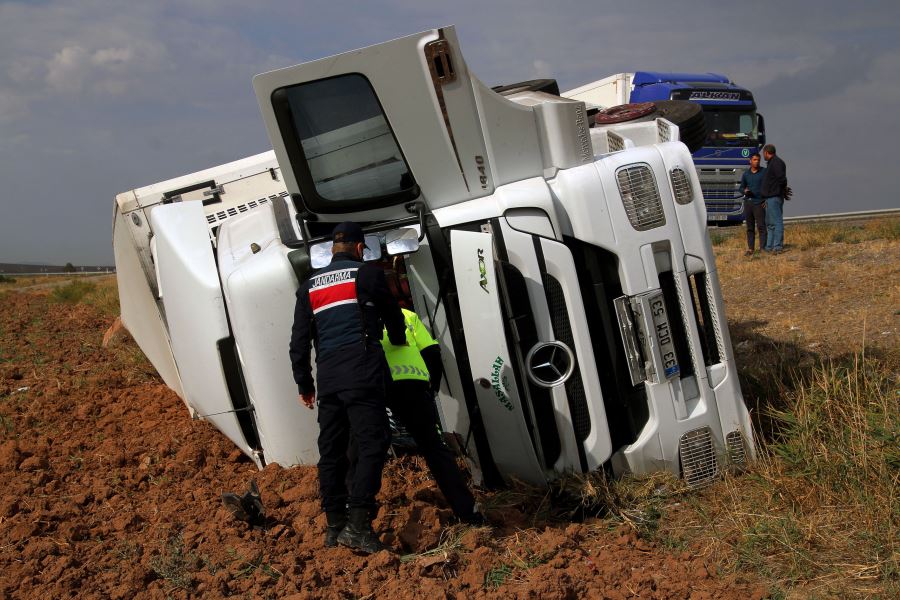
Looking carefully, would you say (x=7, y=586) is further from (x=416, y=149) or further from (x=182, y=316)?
(x=416, y=149)

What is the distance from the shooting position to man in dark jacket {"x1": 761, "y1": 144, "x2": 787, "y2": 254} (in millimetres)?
12859

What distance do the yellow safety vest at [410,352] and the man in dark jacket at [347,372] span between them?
65 millimetres

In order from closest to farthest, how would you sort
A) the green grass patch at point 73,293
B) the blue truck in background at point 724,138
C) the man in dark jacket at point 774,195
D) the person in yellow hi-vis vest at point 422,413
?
1. the person in yellow hi-vis vest at point 422,413
2. the man in dark jacket at point 774,195
3. the green grass patch at point 73,293
4. the blue truck in background at point 724,138

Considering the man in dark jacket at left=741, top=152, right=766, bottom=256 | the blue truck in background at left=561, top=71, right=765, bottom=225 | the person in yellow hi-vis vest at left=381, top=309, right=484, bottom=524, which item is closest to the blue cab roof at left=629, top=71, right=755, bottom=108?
the blue truck in background at left=561, top=71, right=765, bottom=225

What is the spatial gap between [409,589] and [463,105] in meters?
2.33

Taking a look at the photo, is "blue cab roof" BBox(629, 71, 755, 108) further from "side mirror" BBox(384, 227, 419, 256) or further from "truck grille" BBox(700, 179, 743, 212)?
"side mirror" BBox(384, 227, 419, 256)

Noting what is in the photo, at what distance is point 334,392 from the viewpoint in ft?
13.5

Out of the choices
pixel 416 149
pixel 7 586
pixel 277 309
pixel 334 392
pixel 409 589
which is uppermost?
pixel 416 149

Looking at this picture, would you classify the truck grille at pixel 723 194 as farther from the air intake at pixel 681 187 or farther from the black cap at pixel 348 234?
the black cap at pixel 348 234

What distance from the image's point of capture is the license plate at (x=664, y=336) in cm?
457

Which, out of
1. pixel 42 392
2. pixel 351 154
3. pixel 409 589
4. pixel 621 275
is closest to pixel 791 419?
pixel 621 275

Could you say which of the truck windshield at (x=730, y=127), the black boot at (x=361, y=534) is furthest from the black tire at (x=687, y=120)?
the truck windshield at (x=730, y=127)

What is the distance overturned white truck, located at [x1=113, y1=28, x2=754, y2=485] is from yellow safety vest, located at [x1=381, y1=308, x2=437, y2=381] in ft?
0.85

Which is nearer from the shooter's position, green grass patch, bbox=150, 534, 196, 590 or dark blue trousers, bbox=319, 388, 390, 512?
green grass patch, bbox=150, 534, 196, 590
